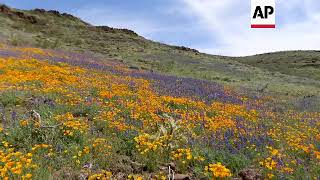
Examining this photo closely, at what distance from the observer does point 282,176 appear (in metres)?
6.82

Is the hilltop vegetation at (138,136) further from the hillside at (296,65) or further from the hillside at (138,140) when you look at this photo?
the hillside at (296,65)

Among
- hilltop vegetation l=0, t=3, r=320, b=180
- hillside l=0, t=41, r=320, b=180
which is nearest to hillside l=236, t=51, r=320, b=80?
hilltop vegetation l=0, t=3, r=320, b=180

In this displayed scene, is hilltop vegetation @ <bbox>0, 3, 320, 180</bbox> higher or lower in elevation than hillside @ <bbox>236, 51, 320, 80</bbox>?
lower

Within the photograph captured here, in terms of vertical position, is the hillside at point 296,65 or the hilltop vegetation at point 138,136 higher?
the hillside at point 296,65

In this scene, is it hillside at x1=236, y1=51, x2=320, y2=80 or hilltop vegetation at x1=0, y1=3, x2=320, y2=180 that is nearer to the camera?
hilltop vegetation at x1=0, y1=3, x2=320, y2=180

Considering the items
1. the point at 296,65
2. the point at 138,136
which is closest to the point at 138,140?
the point at 138,136

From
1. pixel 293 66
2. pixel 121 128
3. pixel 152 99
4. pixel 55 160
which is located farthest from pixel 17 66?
pixel 293 66

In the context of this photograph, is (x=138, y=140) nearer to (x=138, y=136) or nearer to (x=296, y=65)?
(x=138, y=136)

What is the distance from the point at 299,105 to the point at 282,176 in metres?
11.6

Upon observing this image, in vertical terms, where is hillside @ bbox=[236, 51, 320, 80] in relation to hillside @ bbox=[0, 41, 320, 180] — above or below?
above

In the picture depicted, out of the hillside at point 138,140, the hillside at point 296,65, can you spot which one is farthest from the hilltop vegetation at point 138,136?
the hillside at point 296,65

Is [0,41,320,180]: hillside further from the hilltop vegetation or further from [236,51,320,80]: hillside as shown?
[236,51,320,80]: hillside

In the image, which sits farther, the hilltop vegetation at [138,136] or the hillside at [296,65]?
the hillside at [296,65]

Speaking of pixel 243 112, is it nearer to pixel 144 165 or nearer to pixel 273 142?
pixel 273 142
